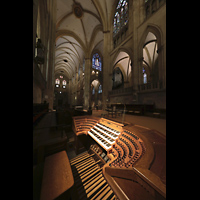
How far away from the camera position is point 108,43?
1042 cm

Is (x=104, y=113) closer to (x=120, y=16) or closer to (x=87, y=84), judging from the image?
(x=87, y=84)

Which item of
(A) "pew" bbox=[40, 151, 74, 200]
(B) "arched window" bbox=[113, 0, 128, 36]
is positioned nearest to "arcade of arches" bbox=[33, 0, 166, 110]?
(B) "arched window" bbox=[113, 0, 128, 36]

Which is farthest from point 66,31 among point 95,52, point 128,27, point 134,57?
point 134,57

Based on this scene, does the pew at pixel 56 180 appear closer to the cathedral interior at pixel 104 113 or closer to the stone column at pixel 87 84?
the cathedral interior at pixel 104 113

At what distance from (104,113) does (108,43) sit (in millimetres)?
9912

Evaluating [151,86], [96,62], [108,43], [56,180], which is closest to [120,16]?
[108,43]

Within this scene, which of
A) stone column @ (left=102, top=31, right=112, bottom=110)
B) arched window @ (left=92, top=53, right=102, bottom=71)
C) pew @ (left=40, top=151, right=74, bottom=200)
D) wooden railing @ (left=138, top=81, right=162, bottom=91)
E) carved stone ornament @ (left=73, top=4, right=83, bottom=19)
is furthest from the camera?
arched window @ (left=92, top=53, right=102, bottom=71)

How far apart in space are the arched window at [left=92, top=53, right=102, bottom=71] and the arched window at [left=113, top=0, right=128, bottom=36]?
23.2ft

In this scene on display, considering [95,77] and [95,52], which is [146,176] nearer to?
[95,77]

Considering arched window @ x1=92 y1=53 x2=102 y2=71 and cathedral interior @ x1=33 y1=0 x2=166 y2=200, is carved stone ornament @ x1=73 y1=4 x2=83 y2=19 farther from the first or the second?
arched window @ x1=92 y1=53 x2=102 y2=71

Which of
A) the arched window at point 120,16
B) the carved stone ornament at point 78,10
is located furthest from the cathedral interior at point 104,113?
the arched window at point 120,16

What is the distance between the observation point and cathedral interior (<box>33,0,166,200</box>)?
1.08m

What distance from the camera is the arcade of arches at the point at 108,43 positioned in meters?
5.25
